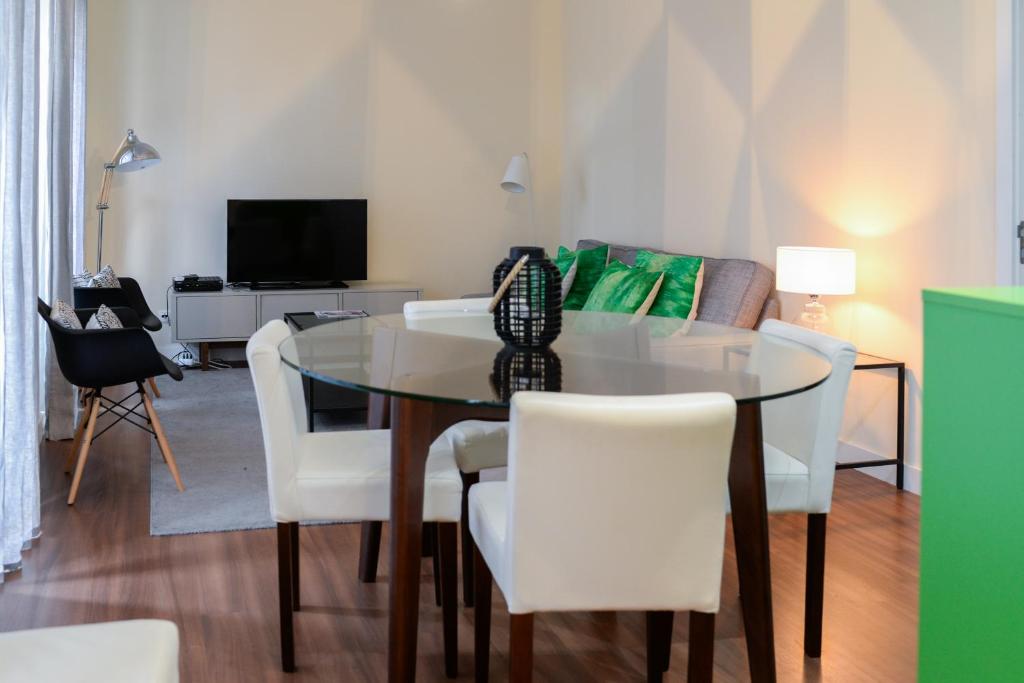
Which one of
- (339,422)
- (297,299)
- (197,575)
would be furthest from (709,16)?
(197,575)

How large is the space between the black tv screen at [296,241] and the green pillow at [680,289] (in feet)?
10.5

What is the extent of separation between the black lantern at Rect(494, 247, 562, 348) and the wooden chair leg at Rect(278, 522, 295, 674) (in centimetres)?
80

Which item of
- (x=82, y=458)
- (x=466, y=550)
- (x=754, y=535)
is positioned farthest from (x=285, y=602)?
(x=82, y=458)

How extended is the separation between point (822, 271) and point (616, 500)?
2.64 m

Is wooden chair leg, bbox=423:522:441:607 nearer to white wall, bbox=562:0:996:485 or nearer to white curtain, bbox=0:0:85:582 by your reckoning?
white curtain, bbox=0:0:85:582

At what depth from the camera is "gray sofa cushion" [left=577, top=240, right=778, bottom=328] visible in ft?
16.4

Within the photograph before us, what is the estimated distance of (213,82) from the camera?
7672 millimetres

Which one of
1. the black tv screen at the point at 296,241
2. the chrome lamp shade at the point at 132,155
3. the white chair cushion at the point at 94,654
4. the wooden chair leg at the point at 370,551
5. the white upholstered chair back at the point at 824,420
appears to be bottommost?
the wooden chair leg at the point at 370,551

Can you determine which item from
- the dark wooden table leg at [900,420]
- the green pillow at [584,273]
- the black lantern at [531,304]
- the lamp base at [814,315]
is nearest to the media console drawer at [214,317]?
the green pillow at [584,273]

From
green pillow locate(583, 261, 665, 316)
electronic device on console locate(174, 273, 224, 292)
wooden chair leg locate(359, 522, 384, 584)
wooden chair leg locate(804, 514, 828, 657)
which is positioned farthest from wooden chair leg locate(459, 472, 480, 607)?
electronic device on console locate(174, 273, 224, 292)

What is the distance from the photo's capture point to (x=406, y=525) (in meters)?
2.39

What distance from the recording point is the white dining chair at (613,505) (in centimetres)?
190

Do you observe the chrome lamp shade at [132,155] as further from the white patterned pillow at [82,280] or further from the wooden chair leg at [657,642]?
the wooden chair leg at [657,642]

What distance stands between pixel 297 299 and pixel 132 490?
11.5 feet
